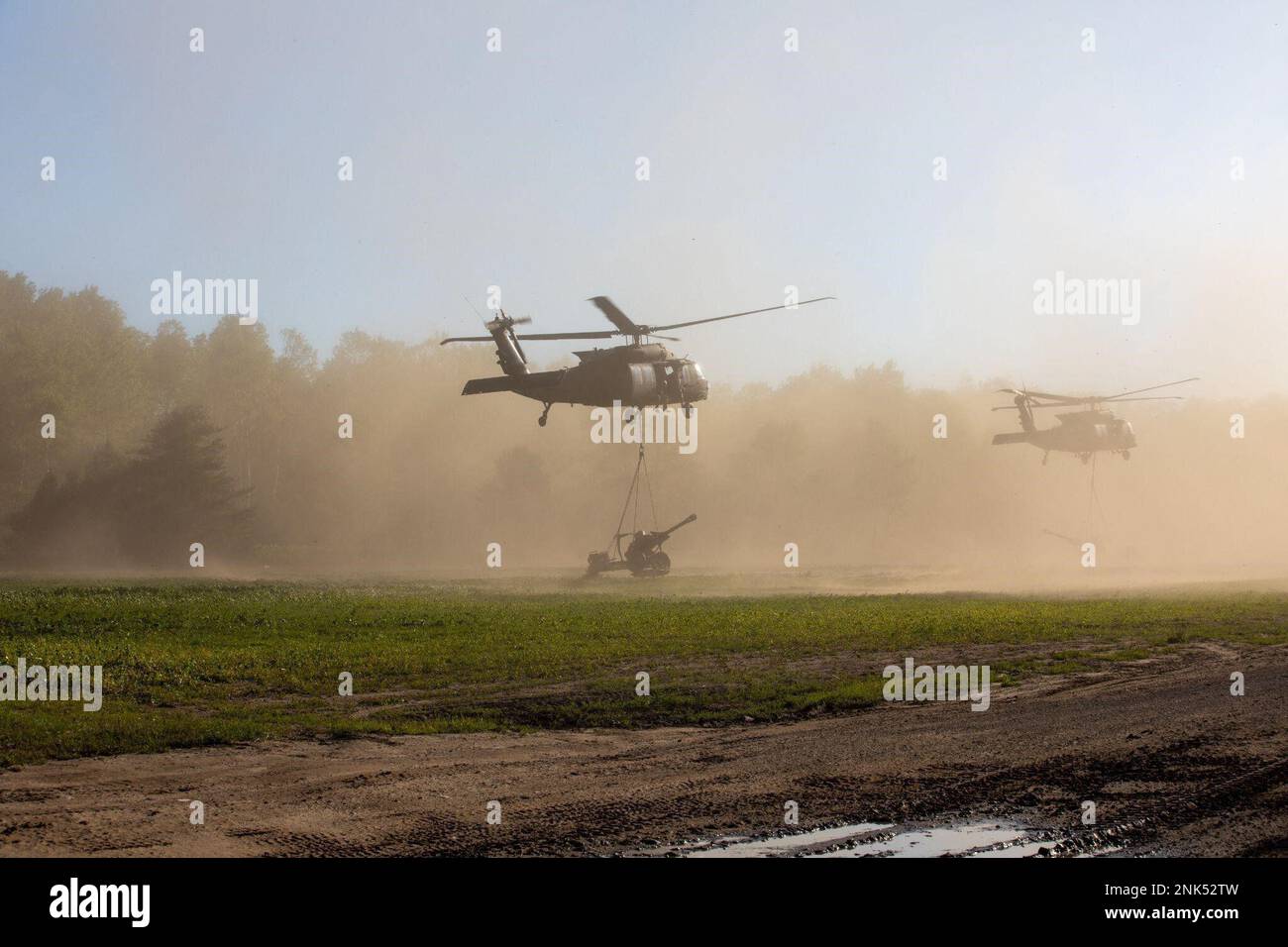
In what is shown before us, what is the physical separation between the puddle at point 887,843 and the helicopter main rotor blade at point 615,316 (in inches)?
989

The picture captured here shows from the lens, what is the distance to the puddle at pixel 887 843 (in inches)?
390

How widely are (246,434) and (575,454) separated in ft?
93.2

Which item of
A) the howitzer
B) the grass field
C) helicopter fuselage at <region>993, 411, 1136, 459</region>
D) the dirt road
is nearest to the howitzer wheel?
the howitzer

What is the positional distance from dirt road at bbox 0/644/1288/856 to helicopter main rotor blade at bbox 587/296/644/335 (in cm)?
2073

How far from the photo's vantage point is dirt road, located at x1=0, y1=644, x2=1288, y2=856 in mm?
10047

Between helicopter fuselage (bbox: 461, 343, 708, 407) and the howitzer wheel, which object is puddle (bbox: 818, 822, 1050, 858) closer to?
helicopter fuselage (bbox: 461, 343, 708, 407)

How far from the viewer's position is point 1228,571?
2478 inches

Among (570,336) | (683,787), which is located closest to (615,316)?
(570,336)

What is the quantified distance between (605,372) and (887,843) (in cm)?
2842

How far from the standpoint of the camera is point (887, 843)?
10.3 m

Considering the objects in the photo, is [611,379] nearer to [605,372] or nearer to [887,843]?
[605,372]

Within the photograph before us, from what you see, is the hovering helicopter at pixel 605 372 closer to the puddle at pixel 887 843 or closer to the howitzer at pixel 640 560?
the howitzer at pixel 640 560

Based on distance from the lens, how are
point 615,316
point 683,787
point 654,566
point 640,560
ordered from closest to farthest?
1. point 683,787
2. point 615,316
3. point 640,560
4. point 654,566

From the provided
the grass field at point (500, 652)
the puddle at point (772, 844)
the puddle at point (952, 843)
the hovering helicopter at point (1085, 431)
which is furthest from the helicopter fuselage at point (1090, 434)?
the puddle at point (772, 844)
